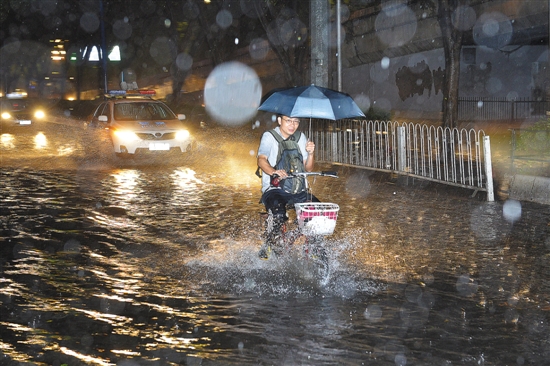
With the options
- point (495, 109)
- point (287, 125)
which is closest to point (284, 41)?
point (495, 109)

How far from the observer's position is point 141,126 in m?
19.7

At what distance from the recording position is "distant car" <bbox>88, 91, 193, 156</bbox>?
763 inches

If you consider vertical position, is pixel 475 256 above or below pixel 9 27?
below

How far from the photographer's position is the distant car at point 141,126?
1939cm

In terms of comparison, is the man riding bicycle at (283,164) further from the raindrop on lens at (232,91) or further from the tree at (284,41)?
the raindrop on lens at (232,91)

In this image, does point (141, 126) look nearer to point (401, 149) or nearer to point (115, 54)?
point (401, 149)

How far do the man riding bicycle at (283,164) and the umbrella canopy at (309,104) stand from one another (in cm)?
12

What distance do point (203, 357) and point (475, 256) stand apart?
4333 millimetres

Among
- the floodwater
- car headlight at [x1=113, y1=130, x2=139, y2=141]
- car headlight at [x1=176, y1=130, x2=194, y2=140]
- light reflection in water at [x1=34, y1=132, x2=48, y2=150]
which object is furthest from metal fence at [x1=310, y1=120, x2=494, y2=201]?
light reflection in water at [x1=34, y1=132, x2=48, y2=150]

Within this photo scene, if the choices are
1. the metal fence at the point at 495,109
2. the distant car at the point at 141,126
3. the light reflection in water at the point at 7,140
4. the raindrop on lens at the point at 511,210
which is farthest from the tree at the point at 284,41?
the raindrop on lens at the point at 511,210

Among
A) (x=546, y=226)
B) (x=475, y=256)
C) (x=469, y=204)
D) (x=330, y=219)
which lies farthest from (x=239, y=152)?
(x=330, y=219)

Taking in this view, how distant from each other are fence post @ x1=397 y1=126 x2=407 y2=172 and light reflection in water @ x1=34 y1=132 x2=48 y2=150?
1325 cm

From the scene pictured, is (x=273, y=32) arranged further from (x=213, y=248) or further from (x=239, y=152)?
(x=213, y=248)

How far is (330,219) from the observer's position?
698 centimetres
